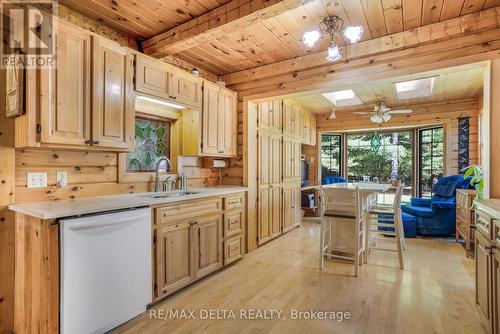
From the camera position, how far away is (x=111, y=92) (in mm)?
2229

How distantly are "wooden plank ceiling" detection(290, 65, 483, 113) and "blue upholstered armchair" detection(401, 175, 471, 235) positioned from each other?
1460mm

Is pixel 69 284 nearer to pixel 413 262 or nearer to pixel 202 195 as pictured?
pixel 202 195

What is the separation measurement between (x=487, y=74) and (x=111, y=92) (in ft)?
10.9

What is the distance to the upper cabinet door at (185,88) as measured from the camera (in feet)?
9.16

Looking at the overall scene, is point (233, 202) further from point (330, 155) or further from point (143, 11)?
point (330, 155)

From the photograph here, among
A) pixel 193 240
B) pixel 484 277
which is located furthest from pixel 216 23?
pixel 484 277

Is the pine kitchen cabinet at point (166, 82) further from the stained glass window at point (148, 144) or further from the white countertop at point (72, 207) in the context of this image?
the white countertop at point (72, 207)

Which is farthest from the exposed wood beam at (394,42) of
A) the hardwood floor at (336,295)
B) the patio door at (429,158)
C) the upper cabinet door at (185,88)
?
the patio door at (429,158)

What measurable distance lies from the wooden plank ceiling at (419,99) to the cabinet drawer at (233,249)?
2.27 metres

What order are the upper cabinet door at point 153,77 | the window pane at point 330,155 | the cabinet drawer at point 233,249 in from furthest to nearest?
the window pane at point 330,155 < the cabinet drawer at point 233,249 < the upper cabinet door at point 153,77

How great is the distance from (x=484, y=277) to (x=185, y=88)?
3.10 m

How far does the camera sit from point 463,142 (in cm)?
483

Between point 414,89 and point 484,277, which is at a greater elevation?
point 414,89

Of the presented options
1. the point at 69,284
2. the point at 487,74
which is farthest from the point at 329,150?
the point at 69,284
